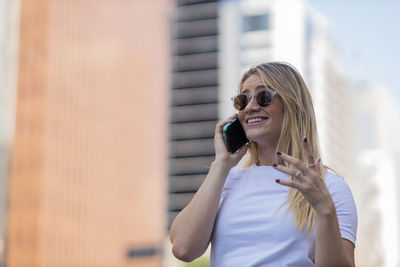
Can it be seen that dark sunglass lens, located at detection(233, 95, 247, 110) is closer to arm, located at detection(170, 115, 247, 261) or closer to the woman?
the woman

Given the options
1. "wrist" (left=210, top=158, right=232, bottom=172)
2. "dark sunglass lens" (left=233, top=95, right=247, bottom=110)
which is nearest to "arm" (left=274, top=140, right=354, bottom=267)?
"wrist" (left=210, top=158, right=232, bottom=172)

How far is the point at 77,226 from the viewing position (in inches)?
2825

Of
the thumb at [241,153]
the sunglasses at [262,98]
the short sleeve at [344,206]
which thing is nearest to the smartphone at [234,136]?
the thumb at [241,153]

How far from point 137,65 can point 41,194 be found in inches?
1056

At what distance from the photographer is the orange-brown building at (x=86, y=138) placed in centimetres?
6831

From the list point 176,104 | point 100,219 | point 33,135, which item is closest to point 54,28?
point 33,135

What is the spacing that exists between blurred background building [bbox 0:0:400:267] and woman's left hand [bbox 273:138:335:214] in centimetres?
5072

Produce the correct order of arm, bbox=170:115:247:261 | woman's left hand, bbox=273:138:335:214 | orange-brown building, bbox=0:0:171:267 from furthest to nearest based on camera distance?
orange-brown building, bbox=0:0:171:267 → arm, bbox=170:115:247:261 → woman's left hand, bbox=273:138:335:214

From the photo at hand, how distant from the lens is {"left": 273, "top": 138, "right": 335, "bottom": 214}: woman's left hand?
1.94 metres

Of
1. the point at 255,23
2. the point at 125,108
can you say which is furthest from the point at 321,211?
the point at 255,23

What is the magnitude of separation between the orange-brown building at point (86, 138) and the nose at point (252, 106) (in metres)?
66.7

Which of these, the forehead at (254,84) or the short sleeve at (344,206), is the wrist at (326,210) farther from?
the forehead at (254,84)

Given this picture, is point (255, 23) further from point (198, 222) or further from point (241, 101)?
point (198, 222)

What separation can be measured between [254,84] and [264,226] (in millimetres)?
612
